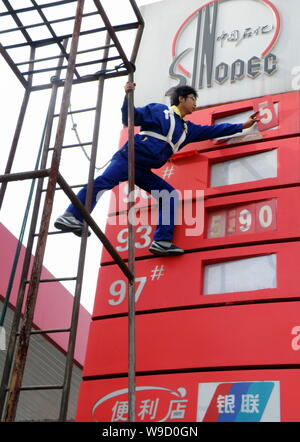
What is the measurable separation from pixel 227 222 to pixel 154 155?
82 cm

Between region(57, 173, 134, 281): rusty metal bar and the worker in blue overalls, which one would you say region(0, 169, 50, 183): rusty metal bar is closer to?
region(57, 173, 134, 281): rusty metal bar

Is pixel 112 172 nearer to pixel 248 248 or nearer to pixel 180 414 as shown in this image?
pixel 248 248

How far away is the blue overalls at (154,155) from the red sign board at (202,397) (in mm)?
1241

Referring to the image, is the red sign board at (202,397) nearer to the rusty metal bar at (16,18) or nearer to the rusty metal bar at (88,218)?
the rusty metal bar at (88,218)

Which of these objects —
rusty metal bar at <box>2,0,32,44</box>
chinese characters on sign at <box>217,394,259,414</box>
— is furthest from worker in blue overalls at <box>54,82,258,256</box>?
chinese characters on sign at <box>217,394,259,414</box>

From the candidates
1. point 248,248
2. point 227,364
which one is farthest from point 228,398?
point 248,248

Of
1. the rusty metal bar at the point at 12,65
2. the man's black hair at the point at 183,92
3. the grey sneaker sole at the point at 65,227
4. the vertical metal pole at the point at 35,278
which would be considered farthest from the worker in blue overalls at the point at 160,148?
the vertical metal pole at the point at 35,278

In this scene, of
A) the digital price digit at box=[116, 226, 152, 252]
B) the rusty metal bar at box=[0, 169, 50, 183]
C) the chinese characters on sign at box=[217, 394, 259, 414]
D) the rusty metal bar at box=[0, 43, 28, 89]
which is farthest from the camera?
the digital price digit at box=[116, 226, 152, 252]

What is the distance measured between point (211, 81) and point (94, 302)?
256cm

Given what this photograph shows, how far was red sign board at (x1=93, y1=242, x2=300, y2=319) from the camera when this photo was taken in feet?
16.3

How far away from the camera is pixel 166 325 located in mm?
5164

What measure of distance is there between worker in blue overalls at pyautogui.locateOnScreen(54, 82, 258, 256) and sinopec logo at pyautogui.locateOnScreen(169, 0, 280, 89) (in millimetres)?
890

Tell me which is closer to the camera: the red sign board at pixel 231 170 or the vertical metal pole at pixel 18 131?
the vertical metal pole at pixel 18 131

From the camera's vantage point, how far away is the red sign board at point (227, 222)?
17.3 feet
